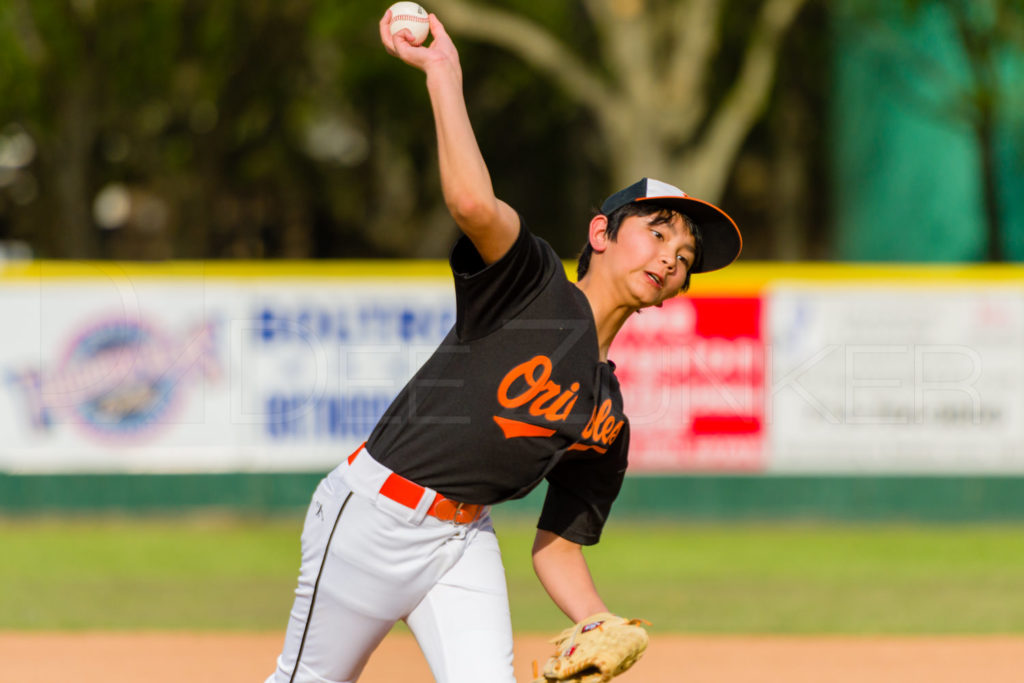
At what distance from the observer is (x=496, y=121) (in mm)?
28266

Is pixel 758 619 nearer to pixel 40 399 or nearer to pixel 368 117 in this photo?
pixel 40 399

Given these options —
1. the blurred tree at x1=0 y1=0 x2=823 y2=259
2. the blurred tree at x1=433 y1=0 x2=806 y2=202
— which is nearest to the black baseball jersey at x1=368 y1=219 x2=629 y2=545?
the blurred tree at x1=433 y1=0 x2=806 y2=202

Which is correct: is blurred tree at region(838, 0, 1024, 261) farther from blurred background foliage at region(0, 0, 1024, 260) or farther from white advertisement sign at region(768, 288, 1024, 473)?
white advertisement sign at region(768, 288, 1024, 473)

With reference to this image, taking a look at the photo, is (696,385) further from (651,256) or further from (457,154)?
(457,154)

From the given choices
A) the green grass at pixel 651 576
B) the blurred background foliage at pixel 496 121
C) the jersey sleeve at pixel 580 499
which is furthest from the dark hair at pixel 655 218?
the blurred background foliage at pixel 496 121

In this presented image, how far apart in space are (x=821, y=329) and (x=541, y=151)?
1858 centimetres

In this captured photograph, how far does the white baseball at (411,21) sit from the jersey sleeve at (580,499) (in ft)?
4.19

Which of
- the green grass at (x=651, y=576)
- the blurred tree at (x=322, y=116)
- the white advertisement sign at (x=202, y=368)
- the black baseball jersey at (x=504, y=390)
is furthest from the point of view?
the blurred tree at (x=322, y=116)

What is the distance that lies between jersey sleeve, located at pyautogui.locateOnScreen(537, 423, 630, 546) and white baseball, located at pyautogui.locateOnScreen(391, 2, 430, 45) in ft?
4.19

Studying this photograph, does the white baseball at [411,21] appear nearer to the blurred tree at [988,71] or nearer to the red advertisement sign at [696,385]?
the red advertisement sign at [696,385]

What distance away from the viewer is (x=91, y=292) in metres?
11.0

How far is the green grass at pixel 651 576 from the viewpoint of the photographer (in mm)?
7770

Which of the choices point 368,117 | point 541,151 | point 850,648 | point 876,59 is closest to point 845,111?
point 876,59

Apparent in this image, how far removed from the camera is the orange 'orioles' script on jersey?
3340 millimetres
